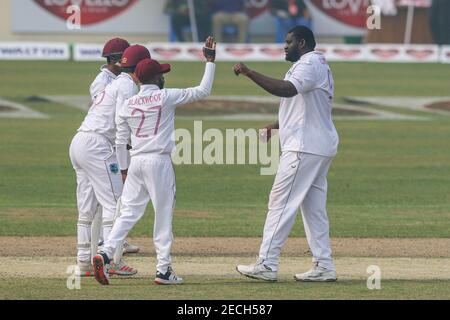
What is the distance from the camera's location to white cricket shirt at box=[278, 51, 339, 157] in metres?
11.9

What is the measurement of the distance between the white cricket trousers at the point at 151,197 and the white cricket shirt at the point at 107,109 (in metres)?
0.71

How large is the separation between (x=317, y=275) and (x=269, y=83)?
2.00 meters

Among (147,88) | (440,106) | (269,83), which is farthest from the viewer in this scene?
(440,106)

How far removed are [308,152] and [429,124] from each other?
1975 centimetres

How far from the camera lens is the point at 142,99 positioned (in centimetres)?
1163

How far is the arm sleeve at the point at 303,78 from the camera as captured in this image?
11.7 metres

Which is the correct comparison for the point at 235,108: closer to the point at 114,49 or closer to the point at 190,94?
the point at 114,49

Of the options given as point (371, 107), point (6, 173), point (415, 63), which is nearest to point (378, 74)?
point (415, 63)

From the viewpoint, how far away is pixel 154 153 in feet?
38.1

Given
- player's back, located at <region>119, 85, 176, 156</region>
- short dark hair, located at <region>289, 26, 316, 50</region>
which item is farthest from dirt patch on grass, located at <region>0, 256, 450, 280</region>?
short dark hair, located at <region>289, 26, 316, 50</region>

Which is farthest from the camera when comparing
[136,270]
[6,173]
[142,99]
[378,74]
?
[378,74]

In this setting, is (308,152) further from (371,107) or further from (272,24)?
(272,24)

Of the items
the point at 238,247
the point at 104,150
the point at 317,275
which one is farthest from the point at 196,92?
the point at 238,247

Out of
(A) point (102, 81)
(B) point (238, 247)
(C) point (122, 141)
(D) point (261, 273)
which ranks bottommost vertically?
(B) point (238, 247)
